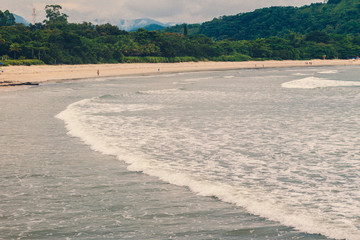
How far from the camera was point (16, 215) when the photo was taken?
27.0 feet

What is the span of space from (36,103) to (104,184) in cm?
2054

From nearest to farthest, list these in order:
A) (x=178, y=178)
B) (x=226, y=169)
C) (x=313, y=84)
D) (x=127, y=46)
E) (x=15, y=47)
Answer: (x=178, y=178) → (x=226, y=169) → (x=313, y=84) → (x=15, y=47) → (x=127, y=46)

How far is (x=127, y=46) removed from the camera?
105 metres

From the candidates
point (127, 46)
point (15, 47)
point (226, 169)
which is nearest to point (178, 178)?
point (226, 169)

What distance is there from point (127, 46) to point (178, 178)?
96.7 metres

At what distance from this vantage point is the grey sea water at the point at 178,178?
25.2ft

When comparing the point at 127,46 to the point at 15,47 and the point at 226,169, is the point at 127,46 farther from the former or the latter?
the point at 226,169

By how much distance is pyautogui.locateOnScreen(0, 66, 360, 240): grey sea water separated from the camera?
25.2 ft

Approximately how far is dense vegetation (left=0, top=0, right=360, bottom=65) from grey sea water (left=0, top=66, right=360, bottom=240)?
6135cm

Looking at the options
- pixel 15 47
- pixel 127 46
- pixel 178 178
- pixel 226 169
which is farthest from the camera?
pixel 127 46

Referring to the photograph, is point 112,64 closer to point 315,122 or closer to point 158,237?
point 315,122

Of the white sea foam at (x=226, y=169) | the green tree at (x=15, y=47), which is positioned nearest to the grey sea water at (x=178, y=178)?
the white sea foam at (x=226, y=169)

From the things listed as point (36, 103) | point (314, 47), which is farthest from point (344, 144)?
point (314, 47)

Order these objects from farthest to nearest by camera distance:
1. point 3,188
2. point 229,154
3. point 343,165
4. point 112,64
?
point 112,64 → point 229,154 → point 343,165 → point 3,188
